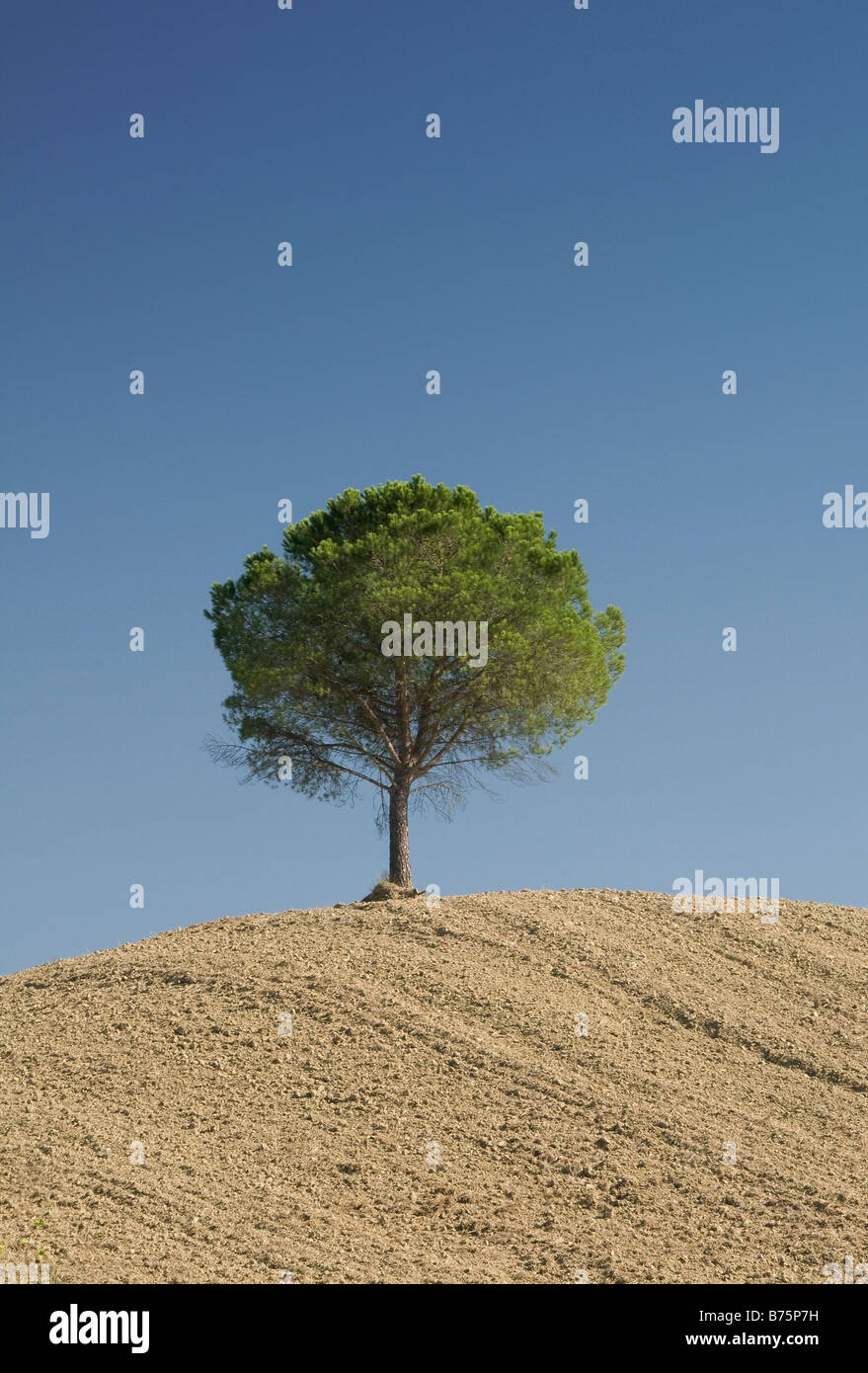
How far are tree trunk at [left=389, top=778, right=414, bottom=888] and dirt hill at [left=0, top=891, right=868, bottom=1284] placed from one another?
1260 millimetres

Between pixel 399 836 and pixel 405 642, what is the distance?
301cm

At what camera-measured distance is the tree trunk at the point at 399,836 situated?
17.6 meters

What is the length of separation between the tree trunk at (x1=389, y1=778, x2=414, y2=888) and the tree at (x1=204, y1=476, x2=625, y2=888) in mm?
21

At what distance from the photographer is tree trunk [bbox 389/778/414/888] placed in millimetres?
17594

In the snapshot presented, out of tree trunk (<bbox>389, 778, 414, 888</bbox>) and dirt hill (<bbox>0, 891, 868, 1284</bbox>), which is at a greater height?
tree trunk (<bbox>389, 778, 414, 888</bbox>)

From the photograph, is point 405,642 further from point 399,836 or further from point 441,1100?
point 441,1100

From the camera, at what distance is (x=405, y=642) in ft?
57.6

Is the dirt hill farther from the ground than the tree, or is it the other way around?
the tree

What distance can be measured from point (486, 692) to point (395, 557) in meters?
2.59

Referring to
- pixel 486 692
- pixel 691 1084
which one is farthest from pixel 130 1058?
pixel 486 692

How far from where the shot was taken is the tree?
691 inches

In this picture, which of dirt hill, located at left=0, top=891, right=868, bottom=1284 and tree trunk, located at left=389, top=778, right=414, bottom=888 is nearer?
dirt hill, located at left=0, top=891, right=868, bottom=1284

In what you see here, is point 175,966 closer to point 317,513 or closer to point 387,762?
point 387,762

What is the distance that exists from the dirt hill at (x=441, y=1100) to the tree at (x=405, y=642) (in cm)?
329
